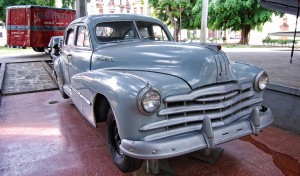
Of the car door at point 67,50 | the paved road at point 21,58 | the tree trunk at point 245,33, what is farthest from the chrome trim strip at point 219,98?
the tree trunk at point 245,33

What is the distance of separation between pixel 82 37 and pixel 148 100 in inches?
90.0

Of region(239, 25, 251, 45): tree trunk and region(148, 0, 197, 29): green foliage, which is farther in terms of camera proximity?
region(148, 0, 197, 29): green foliage

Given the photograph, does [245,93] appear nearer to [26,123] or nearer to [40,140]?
[40,140]

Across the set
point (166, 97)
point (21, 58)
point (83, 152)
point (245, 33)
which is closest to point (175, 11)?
point (245, 33)

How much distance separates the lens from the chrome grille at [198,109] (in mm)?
2447

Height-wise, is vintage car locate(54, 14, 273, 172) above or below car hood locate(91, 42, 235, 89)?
below

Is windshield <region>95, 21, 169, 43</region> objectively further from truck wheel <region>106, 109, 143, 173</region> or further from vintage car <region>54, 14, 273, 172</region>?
truck wheel <region>106, 109, 143, 173</region>

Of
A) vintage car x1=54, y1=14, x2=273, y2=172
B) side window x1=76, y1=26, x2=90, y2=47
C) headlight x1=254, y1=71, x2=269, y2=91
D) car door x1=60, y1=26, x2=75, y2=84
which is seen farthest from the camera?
car door x1=60, y1=26, x2=75, y2=84

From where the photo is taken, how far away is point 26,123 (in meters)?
4.60

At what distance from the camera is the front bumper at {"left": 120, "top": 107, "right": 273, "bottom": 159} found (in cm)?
228

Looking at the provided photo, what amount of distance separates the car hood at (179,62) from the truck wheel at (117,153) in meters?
0.63

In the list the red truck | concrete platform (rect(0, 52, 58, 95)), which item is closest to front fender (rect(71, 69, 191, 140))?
concrete platform (rect(0, 52, 58, 95))

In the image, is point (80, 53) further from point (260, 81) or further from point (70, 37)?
point (260, 81)

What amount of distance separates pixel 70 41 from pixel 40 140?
1.89 m
